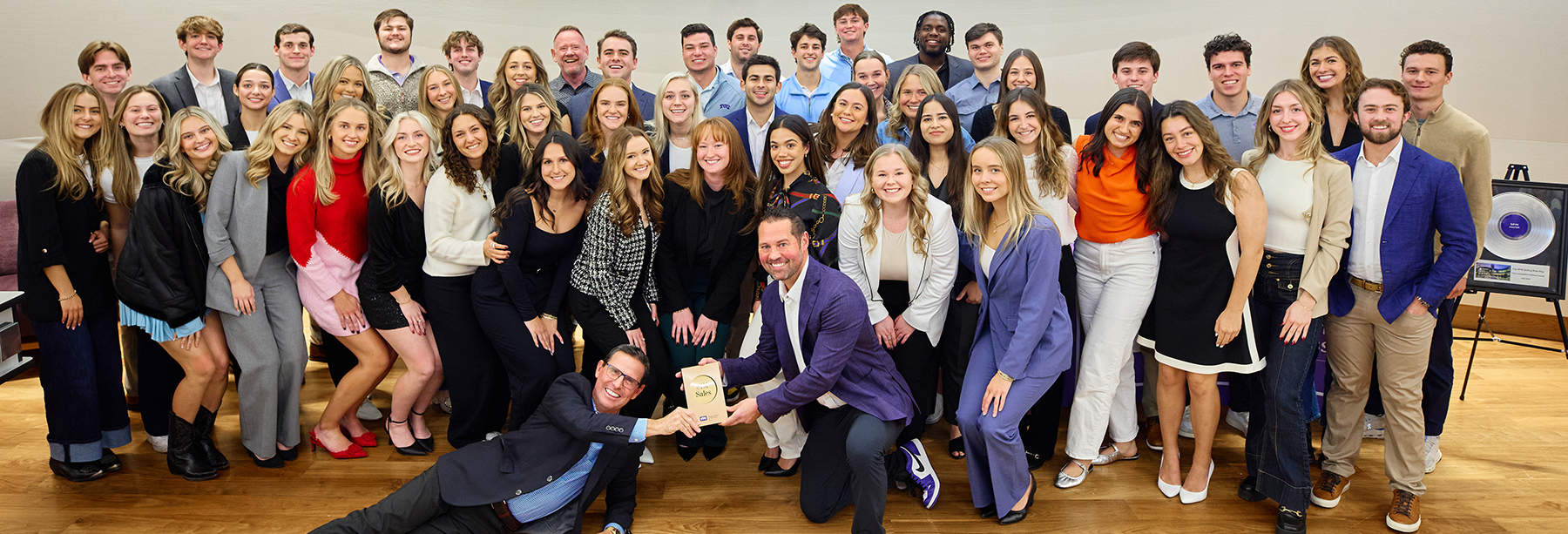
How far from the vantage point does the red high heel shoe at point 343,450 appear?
3699mm

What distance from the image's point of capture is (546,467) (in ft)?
9.35

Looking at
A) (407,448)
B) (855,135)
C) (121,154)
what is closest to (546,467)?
(407,448)

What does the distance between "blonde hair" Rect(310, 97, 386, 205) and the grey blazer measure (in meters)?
0.21

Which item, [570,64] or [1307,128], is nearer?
[1307,128]

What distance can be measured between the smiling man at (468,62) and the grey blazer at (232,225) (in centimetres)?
140

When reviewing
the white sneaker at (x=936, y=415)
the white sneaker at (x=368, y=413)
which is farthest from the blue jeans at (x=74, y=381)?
the white sneaker at (x=936, y=415)

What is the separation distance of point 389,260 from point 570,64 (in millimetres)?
1800

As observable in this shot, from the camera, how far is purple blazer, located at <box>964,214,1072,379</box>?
10.1 feet

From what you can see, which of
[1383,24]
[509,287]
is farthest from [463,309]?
[1383,24]

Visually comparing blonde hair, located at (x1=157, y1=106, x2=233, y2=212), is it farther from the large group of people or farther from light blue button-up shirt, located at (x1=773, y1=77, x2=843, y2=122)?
Result: light blue button-up shirt, located at (x1=773, y1=77, x2=843, y2=122)

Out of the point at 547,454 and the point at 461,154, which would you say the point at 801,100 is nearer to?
the point at 461,154

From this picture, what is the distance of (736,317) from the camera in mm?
4027

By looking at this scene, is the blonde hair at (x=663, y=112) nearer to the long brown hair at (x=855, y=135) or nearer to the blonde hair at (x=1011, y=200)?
the long brown hair at (x=855, y=135)

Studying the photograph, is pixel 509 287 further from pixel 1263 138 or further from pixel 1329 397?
pixel 1329 397
